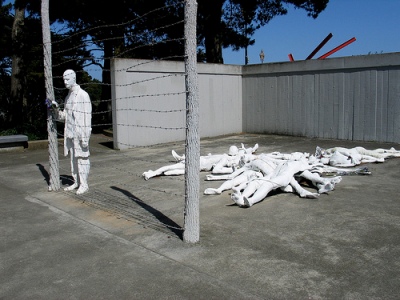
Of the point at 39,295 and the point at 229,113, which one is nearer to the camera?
the point at 39,295

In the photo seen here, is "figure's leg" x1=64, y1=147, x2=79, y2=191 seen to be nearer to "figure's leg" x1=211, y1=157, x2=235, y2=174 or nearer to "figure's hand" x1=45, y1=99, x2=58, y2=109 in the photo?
"figure's hand" x1=45, y1=99, x2=58, y2=109

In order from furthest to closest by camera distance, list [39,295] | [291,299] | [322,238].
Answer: [322,238] → [39,295] → [291,299]

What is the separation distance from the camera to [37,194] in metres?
6.89

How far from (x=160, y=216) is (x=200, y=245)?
1.22 meters

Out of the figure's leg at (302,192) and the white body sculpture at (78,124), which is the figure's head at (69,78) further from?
the figure's leg at (302,192)

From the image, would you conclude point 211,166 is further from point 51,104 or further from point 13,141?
point 13,141

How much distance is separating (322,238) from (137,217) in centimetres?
229

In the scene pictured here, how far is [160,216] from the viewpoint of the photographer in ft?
17.7

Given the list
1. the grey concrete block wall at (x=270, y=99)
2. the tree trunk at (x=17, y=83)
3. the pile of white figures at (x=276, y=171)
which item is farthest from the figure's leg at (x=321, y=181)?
the tree trunk at (x=17, y=83)

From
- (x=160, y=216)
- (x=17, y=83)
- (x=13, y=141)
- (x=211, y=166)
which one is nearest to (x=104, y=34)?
(x=17, y=83)

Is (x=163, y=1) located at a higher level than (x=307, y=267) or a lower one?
higher

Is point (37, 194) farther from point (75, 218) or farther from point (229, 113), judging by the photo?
point (229, 113)

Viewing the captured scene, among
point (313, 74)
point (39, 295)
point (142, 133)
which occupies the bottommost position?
point (39, 295)

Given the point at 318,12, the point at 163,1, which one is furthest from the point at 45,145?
the point at 318,12
